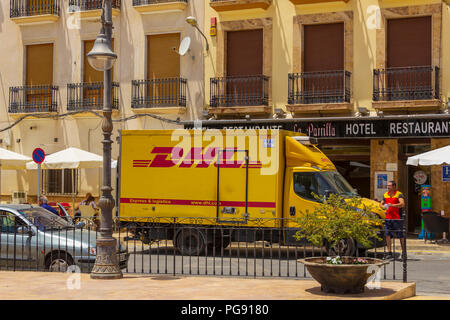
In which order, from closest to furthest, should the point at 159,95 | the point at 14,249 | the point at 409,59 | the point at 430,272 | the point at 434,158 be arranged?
the point at 14,249
the point at 430,272
the point at 434,158
the point at 409,59
the point at 159,95

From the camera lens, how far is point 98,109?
26406mm

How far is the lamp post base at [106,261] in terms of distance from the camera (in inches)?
476

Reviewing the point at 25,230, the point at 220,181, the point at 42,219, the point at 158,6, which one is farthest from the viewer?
the point at 158,6

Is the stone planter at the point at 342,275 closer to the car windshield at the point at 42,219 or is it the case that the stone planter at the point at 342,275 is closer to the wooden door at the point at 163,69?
the car windshield at the point at 42,219

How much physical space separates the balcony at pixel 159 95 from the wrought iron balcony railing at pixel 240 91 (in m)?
1.13

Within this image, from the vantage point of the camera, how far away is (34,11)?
27.6 m

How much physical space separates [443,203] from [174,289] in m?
13.4

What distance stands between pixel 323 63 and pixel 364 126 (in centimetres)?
257

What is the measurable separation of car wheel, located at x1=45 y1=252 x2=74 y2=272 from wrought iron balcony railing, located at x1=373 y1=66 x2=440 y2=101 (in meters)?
12.6

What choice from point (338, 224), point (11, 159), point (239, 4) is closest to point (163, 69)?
point (239, 4)

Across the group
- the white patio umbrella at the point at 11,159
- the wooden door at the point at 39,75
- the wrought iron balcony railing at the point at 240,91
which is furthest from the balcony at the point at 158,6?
the white patio umbrella at the point at 11,159

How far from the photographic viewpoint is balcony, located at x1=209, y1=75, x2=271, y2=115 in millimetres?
24203

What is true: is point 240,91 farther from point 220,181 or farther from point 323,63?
point 220,181

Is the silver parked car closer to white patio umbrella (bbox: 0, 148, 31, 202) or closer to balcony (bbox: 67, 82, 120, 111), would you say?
white patio umbrella (bbox: 0, 148, 31, 202)
